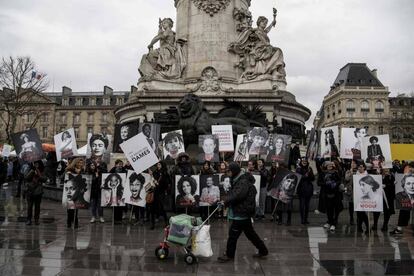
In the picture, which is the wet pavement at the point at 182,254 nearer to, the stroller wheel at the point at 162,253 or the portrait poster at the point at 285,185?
the stroller wheel at the point at 162,253

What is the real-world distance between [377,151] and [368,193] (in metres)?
1.92

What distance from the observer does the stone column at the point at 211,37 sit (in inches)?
1035

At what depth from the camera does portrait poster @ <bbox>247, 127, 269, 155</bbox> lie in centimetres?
1634

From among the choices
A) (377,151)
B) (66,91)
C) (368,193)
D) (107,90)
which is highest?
(107,90)

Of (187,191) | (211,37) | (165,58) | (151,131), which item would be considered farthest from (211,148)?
(211,37)

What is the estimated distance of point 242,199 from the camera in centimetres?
866

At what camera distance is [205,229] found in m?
8.45

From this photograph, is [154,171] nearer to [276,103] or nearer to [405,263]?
[405,263]

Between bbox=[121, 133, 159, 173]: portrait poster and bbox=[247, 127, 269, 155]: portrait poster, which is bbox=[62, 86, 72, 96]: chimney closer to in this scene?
bbox=[247, 127, 269, 155]: portrait poster

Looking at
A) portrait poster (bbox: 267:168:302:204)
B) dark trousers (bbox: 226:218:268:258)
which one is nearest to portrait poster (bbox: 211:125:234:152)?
portrait poster (bbox: 267:168:302:204)

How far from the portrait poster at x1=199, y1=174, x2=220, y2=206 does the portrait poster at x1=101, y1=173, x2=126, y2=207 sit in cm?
229

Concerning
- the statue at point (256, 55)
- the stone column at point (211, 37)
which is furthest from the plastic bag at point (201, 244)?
the statue at point (256, 55)

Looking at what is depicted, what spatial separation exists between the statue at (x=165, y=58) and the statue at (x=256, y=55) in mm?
3032

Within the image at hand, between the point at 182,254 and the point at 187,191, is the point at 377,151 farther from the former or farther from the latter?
the point at 182,254
